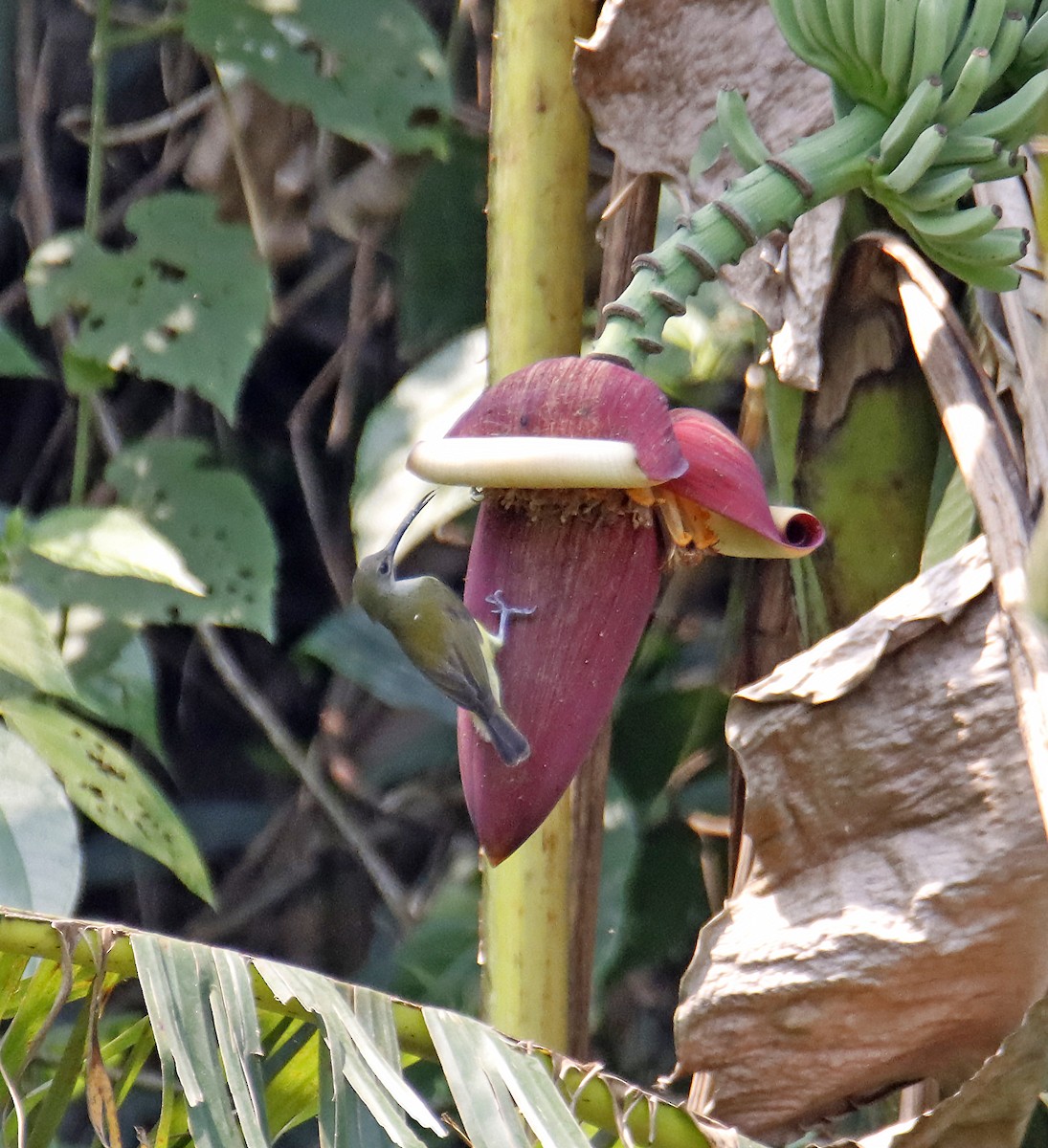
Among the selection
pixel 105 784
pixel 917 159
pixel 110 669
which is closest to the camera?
pixel 917 159

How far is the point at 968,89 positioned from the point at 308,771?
3.41ft

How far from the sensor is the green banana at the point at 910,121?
2.23ft

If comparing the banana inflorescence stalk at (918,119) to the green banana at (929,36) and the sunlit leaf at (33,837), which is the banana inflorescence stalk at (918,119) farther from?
the sunlit leaf at (33,837)

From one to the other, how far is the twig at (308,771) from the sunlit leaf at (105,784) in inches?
18.2

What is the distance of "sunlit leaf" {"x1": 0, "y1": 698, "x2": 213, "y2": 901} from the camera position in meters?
0.97

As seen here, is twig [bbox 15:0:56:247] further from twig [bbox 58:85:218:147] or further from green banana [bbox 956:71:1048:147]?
green banana [bbox 956:71:1048:147]

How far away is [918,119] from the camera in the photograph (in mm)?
687

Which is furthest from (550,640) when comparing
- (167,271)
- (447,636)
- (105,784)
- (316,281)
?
(316,281)

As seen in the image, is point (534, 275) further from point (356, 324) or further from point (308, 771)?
point (308, 771)

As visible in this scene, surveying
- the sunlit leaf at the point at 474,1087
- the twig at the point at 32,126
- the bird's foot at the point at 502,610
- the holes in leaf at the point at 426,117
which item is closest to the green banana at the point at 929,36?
the bird's foot at the point at 502,610

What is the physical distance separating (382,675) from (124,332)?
391mm

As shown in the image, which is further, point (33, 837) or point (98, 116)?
point (98, 116)

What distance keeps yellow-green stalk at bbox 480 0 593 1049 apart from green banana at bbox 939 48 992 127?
0.25 metres

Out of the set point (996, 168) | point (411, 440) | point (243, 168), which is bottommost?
point (411, 440)
